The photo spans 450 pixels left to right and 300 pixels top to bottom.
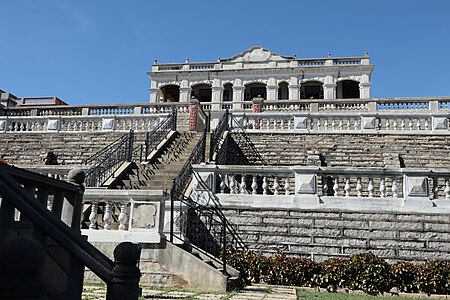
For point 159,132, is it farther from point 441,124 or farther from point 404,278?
point 441,124

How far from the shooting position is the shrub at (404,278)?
921cm

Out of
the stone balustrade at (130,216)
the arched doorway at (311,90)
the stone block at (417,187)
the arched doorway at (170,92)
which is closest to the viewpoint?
the stone balustrade at (130,216)

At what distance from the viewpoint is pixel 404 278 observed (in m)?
9.30

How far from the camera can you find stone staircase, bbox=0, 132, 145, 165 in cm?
1878

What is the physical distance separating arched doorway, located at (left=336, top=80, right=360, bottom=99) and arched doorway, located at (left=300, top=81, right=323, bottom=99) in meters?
1.90

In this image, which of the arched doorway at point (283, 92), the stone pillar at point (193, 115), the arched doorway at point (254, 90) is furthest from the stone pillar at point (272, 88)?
the stone pillar at point (193, 115)

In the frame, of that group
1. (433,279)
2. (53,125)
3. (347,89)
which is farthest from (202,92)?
(433,279)

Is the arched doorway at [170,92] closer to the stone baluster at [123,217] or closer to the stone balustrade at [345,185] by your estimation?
the stone balustrade at [345,185]

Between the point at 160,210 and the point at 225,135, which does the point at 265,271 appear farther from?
the point at 225,135

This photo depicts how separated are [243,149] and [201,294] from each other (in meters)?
11.6

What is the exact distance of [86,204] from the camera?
406 inches

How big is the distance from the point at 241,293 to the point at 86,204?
A: 4.66 metres

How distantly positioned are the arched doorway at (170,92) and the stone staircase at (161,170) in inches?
1234

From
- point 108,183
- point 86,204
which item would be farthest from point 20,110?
point 86,204
